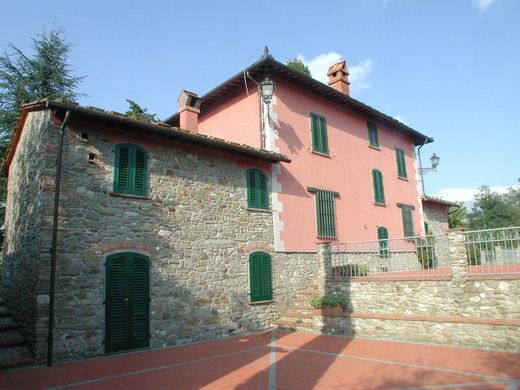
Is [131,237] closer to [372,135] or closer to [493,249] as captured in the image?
[493,249]

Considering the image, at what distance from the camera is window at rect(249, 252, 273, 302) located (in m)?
10.9

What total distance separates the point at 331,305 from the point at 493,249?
4222 mm

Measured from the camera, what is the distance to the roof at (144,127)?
26.3 feet

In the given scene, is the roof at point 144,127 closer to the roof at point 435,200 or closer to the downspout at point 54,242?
the downspout at point 54,242

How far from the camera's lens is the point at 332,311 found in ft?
33.5

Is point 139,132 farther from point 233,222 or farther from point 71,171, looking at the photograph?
point 233,222

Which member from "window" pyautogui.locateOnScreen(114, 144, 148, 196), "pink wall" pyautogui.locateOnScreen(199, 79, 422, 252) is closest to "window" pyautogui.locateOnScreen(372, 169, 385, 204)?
"pink wall" pyautogui.locateOnScreen(199, 79, 422, 252)

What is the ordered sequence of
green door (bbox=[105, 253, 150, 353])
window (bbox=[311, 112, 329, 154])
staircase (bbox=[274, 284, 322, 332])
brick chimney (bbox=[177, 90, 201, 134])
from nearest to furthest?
green door (bbox=[105, 253, 150, 353]), staircase (bbox=[274, 284, 322, 332]), brick chimney (bbox=[177, 90, 201, 134]), window (bbox=[311, 112, 329, 154])

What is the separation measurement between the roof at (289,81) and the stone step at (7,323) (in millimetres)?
9208

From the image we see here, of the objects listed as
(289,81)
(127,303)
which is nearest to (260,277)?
(127,303)

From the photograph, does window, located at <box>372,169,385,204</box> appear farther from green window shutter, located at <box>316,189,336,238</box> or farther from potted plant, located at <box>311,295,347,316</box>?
potted plant, located at <box>311,295,347,316</box>

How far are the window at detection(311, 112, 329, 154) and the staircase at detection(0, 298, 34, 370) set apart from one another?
33.8 feet

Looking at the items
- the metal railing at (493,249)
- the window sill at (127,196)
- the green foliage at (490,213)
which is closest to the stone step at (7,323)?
the window sill at (127,196)

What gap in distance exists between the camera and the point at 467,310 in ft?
26.9
